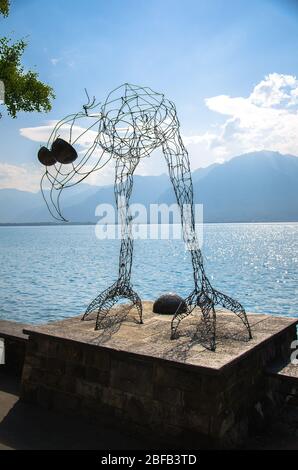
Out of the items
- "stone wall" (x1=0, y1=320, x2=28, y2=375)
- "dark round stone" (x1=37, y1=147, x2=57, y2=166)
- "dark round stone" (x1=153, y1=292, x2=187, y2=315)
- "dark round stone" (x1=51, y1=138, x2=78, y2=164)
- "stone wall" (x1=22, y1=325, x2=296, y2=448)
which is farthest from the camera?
"dark round stone" (x1=153, y1=292, x2=187, y2=315)

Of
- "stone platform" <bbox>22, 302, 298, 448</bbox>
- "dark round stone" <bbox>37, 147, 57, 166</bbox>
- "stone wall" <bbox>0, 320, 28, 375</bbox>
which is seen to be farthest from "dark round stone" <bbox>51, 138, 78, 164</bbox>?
"stone wall" <bbox>0, 320, 28, 375</bbox>

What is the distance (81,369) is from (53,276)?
37.7 meters

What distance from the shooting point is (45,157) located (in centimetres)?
582

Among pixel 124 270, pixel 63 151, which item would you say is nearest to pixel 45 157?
pixel 63 151

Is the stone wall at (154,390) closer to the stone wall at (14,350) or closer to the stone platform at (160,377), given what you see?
the stone platform at (160,377)

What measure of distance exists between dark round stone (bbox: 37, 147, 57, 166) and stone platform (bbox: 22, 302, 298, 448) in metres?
2.51

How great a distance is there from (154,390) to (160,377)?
0.62 feet

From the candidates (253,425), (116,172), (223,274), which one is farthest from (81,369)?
(223,274)

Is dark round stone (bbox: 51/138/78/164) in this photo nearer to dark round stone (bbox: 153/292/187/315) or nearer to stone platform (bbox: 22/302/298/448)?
stone platform (bbox: 22/302/298/448)

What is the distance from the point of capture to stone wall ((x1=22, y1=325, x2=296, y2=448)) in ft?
15.1

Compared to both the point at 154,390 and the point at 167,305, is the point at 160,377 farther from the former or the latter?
the point at 167,305

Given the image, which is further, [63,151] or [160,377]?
[63,151]

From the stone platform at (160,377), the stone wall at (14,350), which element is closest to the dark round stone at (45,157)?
the stone platform at (160,377)
